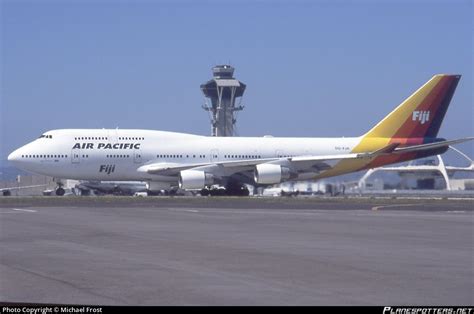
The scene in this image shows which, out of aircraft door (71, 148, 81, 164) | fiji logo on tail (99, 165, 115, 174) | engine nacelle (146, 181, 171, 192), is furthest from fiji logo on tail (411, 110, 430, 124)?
aircraft door (71, 148, 81, 164)

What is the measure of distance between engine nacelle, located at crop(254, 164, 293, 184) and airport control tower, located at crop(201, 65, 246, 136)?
7742cm

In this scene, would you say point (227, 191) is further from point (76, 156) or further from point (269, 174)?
point (76, 156)

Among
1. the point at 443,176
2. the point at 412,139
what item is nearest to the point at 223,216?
the point at 412,139

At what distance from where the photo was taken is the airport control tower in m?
128

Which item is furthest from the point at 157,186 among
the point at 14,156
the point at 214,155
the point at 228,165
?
the point at 14,156

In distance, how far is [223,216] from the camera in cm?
2734

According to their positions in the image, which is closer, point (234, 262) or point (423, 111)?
point (234, 262)

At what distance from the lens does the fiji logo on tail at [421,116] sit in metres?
53.5

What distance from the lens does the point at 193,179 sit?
4844 cm

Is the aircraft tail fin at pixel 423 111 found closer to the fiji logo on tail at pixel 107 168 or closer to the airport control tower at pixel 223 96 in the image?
the fiji logo on tail at pixel 107 168

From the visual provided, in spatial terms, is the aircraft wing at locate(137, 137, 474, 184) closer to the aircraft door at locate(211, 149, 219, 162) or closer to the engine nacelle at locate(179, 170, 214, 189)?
the aircraft door at locate(211, 149, 219, 162)

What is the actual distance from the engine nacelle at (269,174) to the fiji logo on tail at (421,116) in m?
9.72

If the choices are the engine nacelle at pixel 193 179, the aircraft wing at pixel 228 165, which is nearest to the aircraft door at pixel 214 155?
the aircraft wing at pixel 228 165

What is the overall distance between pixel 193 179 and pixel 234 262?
115 ft
